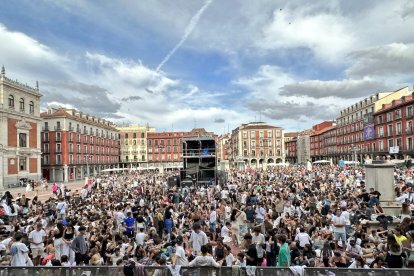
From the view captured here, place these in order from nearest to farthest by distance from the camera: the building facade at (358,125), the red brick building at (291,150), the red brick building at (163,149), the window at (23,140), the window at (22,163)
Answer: the window at (22,163) < the window at (23,140) < the building facade at (358,125) < the red brick building at (163,149) < the red brick building at (291,150)

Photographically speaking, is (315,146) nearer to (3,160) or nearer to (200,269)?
(3,160)

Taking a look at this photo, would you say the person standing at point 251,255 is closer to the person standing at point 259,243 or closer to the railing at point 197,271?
the person standing at point 259,243

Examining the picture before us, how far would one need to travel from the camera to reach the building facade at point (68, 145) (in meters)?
56.2

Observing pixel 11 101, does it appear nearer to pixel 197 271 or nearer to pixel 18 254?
pixel 18 254

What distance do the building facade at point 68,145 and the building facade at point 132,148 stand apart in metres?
18.6

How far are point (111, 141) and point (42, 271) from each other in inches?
3074

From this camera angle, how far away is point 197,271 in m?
5.84

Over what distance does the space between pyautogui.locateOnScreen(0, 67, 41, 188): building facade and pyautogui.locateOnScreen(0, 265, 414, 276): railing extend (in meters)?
36.4

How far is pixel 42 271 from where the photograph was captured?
6.14 meters

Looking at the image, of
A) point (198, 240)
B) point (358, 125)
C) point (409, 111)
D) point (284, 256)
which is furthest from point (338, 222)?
point (358, 125)

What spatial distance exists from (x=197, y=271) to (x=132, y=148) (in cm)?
8706

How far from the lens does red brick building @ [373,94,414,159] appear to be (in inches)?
1780

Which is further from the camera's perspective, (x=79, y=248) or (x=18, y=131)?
(x=18, y=131)

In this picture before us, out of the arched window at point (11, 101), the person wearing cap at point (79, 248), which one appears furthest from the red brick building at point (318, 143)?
the person wearing cap at point (79, 248)
